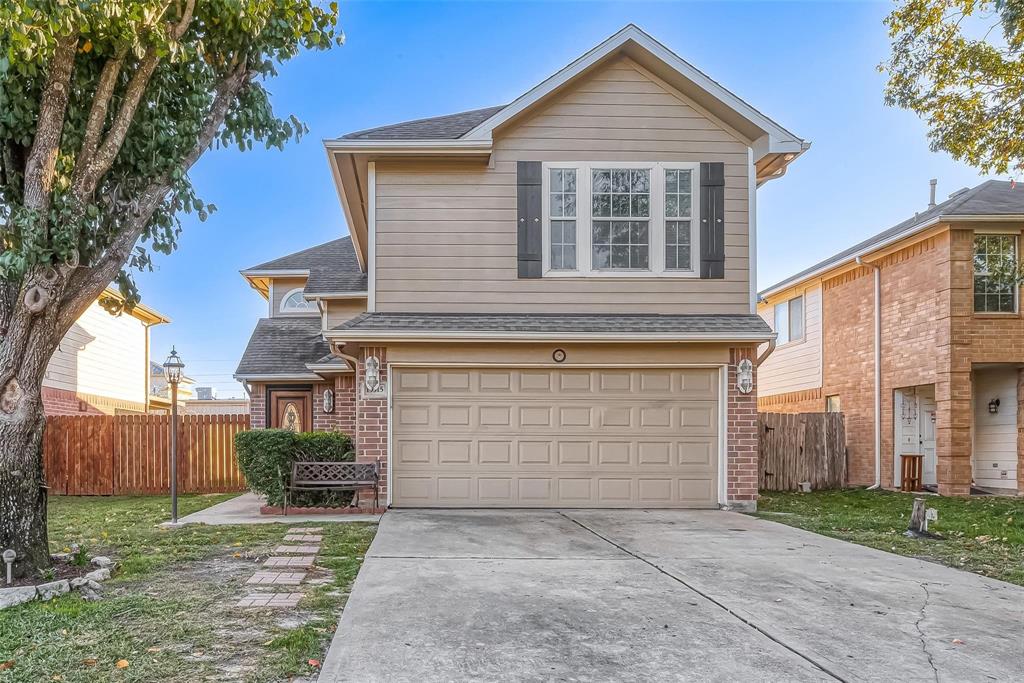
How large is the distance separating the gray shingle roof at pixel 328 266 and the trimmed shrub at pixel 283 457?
367 cm

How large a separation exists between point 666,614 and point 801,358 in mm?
14751

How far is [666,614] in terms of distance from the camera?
14.5 feet

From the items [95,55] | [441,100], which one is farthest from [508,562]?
[441,100]

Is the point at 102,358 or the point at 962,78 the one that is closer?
the point at 962,78

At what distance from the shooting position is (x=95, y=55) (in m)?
5.84

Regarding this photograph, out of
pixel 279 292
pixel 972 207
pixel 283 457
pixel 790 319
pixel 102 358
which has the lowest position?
pixel 283 457

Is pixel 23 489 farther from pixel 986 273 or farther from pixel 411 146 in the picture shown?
pixel 986 273

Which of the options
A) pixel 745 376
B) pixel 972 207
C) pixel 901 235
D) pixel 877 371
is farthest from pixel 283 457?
pixel 972 207

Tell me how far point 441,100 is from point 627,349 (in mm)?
15607

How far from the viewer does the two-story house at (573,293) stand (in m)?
9.39

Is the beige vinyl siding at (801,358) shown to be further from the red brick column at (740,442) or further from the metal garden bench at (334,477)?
the metal garden bench at (334,477)

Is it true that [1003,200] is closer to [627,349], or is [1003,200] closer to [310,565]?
[627,349]

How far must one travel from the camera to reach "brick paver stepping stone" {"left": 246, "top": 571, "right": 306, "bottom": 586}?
205 inches

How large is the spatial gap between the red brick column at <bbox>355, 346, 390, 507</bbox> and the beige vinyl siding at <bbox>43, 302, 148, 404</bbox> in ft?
30.2
